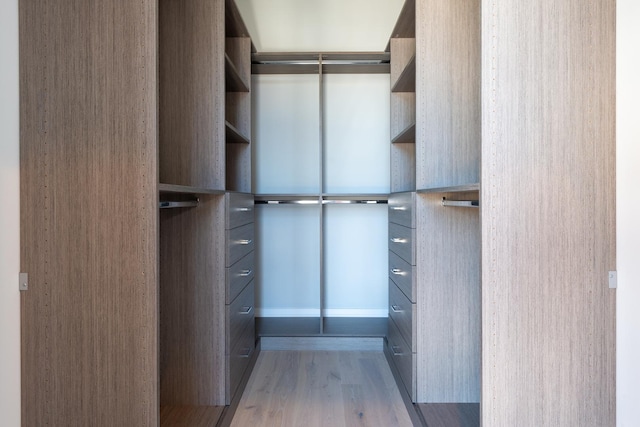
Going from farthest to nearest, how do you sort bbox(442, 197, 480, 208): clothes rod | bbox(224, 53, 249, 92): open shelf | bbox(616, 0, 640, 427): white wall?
1. bbox(224, 53, 249, 92): open shelf
2. bbox(442, 197, 480, 208): clothes rod
3. bbox(616, 0, 640, 427): white wall

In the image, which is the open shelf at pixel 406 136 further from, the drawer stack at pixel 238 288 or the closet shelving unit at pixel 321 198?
the drawer stack at pixel 238 288

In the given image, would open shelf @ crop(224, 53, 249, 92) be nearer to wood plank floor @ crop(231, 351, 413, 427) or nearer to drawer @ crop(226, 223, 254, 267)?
drawer @ crop(226, 223, 254, 267)

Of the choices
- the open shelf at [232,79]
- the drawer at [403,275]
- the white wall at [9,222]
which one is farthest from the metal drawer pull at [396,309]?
the white wall at [9,222]

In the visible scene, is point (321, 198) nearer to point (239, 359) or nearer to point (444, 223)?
point (444, 223)

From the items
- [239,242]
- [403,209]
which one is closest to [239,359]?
[239,242]

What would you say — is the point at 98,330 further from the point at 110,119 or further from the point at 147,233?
the point at 110,119

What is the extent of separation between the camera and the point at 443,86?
6.34 ft

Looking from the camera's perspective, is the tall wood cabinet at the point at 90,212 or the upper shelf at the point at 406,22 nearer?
the tall wood cabinet at the point at 90,212

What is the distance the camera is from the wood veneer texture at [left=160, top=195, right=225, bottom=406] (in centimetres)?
185

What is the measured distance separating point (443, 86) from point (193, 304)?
4.88 ft

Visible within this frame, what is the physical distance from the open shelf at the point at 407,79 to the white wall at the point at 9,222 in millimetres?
1588

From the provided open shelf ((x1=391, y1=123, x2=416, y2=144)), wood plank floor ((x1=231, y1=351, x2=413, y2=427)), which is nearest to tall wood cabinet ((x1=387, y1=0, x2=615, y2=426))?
wood plank floor ((x1=231, y1=351, x2=413, y2=427))

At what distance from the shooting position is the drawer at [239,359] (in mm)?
1894

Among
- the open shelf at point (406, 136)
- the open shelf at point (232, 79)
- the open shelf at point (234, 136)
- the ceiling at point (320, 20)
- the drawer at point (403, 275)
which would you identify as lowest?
the drawer at point (403, 275)
